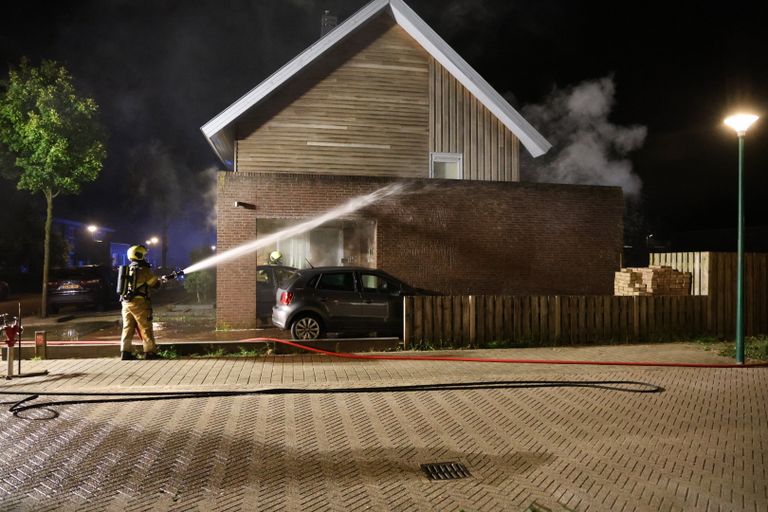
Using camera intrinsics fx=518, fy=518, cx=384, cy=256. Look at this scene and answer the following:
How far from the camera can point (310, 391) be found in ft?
22.3

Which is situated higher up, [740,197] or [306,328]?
[740,197]

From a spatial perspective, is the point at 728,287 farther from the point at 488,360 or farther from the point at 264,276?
the point at 264,276

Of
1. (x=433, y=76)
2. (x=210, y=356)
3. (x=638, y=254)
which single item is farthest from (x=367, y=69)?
(x=638, y=254)

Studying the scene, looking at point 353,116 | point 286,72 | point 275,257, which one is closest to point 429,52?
point 353,116

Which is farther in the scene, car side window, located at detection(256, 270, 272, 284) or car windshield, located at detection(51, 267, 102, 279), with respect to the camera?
car windshield, located at detection(51, 267, 102, 279)

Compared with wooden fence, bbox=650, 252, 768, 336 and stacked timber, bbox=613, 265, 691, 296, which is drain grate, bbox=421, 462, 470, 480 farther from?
wooden fence, bbox=650, 252, 768, 336

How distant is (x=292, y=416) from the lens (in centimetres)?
587

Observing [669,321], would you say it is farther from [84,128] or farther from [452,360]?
[84,128]

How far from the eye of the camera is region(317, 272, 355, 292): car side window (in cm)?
1038

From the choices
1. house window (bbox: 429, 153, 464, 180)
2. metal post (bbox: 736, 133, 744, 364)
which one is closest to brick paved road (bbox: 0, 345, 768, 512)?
metal post (bbox: 736, 133, 744, 364)

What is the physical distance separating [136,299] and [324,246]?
31.7 ft

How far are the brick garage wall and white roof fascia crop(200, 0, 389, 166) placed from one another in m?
2.46

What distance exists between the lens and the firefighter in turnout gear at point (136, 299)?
8.52 m


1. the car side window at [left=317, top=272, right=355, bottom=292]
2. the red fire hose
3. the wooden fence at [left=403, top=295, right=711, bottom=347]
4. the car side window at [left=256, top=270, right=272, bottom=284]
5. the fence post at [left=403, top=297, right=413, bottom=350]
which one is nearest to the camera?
the red fire hose
